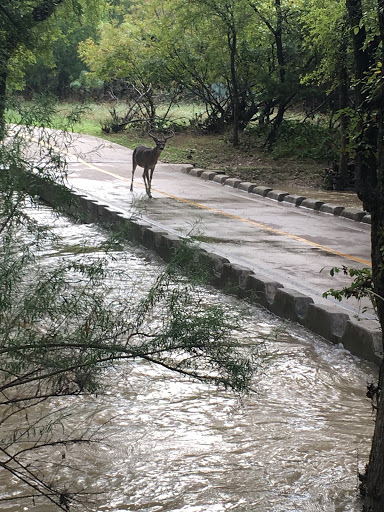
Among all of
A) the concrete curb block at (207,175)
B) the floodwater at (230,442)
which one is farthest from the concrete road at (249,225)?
the floodwater at (230,442)

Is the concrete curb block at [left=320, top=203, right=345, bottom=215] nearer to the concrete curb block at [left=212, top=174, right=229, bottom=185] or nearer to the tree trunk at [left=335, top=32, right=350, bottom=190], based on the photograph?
the tree trunk at [left=335, top=32, right=350, bottom=190]

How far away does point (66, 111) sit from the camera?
18.5ft

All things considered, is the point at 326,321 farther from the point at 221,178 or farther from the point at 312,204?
the point at 221,178

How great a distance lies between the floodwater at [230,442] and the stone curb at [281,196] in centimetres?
850

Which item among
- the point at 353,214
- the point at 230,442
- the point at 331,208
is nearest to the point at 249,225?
the point at 353,214

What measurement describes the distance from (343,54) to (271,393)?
1261cm

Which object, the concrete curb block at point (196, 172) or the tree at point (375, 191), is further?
the concrete curb block at point (196, 172)

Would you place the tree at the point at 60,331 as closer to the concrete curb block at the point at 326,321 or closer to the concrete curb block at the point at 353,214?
the concrete curb block at the point at 326,321

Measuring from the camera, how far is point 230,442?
580cm

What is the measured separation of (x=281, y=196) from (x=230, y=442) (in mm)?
12715

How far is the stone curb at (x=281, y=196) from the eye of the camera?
15.9 meters

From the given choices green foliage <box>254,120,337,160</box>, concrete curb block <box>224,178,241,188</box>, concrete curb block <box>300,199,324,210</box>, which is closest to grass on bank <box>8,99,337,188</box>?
green foliage <box>254,120,337,160</box>

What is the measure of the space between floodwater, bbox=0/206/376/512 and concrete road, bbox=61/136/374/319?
1.57 meters

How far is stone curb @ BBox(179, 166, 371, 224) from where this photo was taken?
15.9 metres
